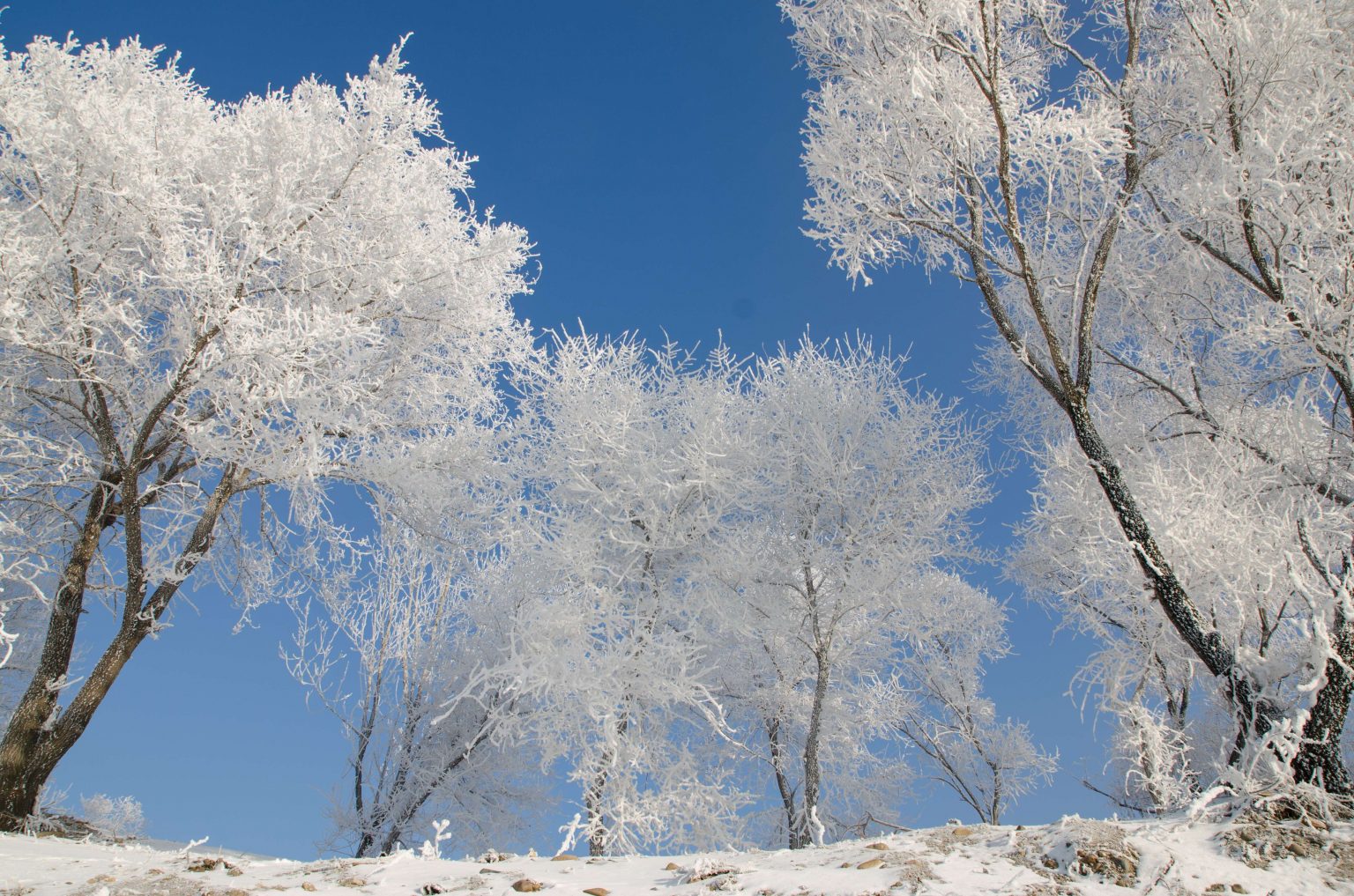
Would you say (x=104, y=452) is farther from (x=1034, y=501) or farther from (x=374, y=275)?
(x=1034, y=501)

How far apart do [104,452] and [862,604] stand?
862 cm

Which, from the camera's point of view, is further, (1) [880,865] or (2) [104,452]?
(2) [104,452]

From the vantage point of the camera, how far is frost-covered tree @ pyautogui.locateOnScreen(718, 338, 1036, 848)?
10.0 metres

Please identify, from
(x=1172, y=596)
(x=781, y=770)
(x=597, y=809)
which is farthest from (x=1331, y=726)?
(x=781, y=770)

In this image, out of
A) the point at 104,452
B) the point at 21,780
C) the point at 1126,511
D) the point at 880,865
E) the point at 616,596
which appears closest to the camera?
the point at 880,865

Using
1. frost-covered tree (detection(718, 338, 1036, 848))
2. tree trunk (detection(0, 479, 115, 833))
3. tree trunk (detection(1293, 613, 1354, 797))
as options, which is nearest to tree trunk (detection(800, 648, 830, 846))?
frost-covered tree (detection(718, 338, 1036, 848))

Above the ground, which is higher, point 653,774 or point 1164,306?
point 1164,306

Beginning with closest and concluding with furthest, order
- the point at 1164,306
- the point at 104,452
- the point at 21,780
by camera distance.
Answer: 1. the point at 21,780
2. the point at 104,452
3. the point at 1164,306

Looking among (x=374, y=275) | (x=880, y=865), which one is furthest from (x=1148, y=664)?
(x=374, y=275)

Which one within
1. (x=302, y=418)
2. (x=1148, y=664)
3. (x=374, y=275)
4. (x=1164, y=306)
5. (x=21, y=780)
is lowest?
(x=21, y=780)

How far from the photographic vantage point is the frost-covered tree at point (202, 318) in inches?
288

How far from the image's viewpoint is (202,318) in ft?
24.3

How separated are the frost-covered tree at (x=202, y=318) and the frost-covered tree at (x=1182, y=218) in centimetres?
485

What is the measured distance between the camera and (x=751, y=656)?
12.3 metres
